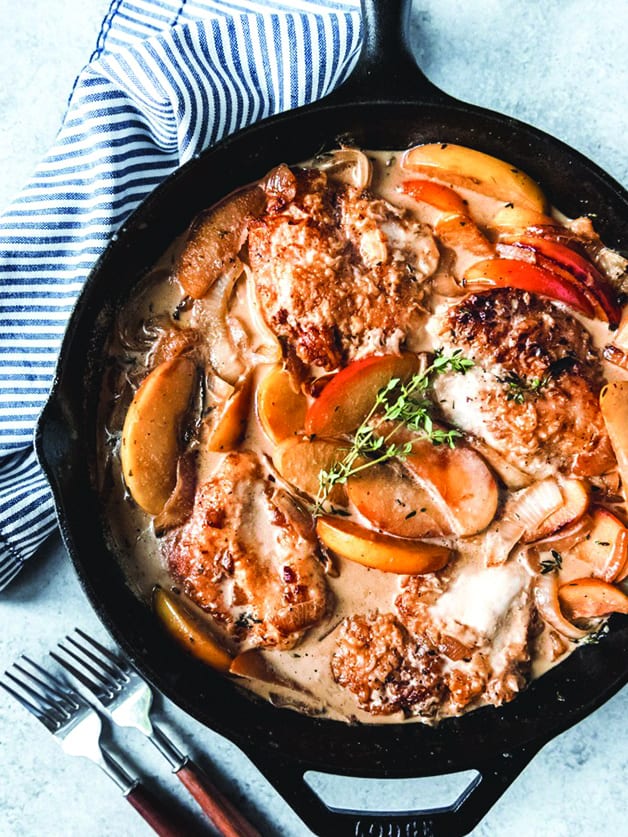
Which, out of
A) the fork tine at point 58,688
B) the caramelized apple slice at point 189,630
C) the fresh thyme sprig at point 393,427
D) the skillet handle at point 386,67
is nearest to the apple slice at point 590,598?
the fresh thyme sprig at point 393,427

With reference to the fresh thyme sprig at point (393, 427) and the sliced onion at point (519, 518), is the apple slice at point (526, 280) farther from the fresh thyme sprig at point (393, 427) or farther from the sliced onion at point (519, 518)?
the sliced onion at point (519, 518)

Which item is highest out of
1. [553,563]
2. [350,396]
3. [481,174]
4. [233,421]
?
[481,174]

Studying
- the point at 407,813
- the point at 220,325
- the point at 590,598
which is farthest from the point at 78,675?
the point at 590,598

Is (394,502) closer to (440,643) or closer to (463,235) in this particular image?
(440,643)

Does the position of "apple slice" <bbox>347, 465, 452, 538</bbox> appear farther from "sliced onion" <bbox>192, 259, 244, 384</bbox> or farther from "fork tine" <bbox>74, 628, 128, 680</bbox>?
"fork tine" <bbox>74, 628, 128, 680</bbox>

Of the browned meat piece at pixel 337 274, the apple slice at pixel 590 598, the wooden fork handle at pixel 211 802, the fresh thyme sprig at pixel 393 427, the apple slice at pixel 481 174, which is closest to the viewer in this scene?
the fresh thyme sprig at pixel 393 427
